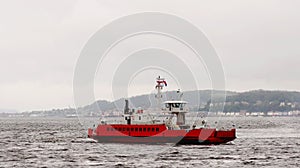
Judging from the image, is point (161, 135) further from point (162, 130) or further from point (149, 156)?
point (149, 156)

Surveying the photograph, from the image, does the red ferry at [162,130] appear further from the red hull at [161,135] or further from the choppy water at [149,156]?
the choppy water at [149,156]

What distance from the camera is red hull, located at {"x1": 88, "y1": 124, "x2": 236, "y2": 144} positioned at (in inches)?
3014

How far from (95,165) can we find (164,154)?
13378mm

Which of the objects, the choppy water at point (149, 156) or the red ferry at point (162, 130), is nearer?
the choppy water at point (149, 156)

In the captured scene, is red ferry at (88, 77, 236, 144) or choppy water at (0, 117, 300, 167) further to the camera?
red ferry at (88, 77, 236, 144)

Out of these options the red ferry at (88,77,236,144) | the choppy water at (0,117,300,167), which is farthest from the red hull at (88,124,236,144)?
the choppy water at (0,117,300,167)

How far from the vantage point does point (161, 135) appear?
7775cm

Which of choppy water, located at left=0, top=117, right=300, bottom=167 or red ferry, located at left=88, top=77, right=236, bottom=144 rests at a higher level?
red ferry, located at left=88, top=77, right=236, bottom=144

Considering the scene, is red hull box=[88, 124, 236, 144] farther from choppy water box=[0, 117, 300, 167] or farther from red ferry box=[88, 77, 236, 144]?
choppy water box=[0, 117, 300, 167]

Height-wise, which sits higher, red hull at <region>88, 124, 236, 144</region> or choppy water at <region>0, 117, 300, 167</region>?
red hull at <region>88, 124, 236, 144</region>

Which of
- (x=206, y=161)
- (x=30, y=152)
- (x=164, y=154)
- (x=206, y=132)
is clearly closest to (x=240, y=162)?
(x=206, y=161)

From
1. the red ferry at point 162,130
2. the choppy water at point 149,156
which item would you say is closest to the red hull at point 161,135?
the red ferry at point 162,130

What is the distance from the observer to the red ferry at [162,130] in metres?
76.9

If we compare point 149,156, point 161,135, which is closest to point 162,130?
point 161,135
